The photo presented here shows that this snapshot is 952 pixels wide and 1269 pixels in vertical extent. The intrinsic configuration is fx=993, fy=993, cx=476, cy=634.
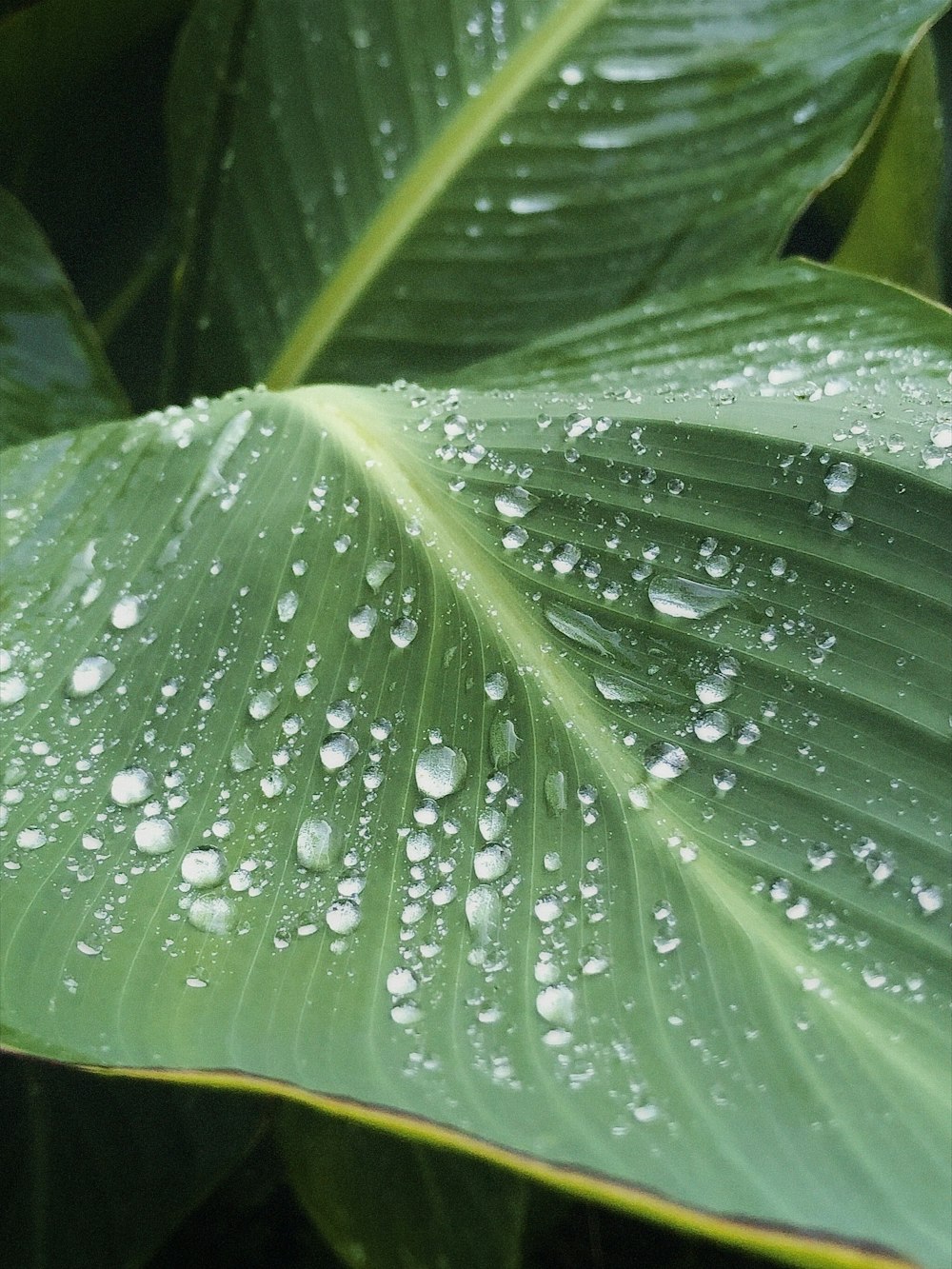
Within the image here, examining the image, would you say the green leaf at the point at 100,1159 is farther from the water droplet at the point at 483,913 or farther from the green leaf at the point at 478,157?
the green leaf at the point at 478,157

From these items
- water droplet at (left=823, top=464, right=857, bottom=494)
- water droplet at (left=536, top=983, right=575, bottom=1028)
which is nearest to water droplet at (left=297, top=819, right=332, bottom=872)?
water droplet at (left=536, top=983, right=575, bottom=1028)

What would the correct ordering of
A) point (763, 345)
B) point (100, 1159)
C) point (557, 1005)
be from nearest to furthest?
point (557, 1005) < point (763, 345) < point (100, 1159)

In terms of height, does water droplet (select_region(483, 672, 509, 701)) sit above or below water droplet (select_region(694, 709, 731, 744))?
above

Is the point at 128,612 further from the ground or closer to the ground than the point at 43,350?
closer to the ground

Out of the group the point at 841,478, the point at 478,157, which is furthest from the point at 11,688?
the point at 478,157

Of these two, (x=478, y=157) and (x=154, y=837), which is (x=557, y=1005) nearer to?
(x=154, y=837)

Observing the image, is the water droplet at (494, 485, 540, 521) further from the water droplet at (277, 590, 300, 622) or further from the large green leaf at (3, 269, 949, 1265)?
the water droplet at (277, 590, 300, 622)

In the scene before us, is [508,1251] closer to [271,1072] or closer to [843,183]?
[271,1072]
